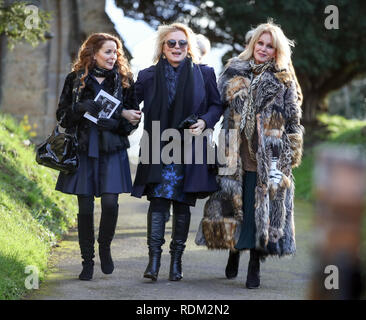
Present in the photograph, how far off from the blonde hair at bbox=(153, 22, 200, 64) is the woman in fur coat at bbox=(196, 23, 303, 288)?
0.38 metres

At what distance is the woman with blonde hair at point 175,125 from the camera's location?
4.81 m

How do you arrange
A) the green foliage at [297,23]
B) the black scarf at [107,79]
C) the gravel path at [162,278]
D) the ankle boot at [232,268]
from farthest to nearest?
the green foliage at [297,23] < the ankle boot at [232,268] < the black scarf at [107,79] < the gravel path at [162,278]

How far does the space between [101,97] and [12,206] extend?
1.93m

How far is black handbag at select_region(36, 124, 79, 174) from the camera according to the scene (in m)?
4.64

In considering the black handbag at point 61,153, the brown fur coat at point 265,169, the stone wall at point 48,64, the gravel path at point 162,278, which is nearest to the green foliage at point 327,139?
A: the gravel path at point 162,278


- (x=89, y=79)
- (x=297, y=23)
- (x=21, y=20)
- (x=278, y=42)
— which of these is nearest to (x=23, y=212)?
(x=89, y=79)

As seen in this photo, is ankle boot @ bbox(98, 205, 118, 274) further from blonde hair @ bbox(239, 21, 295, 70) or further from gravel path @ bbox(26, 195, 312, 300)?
blonde hair @ bbox(239, 21, 295, 70)

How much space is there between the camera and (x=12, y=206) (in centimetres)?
622

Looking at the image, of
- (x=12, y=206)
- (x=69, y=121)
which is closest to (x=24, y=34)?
(x=12, y=206)

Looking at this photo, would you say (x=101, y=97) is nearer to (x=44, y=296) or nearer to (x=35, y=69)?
(x=44, y=296)

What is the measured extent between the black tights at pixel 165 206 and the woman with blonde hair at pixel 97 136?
0.23 m

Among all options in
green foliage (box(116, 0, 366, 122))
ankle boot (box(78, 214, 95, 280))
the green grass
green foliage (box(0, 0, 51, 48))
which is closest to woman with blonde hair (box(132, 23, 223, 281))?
ankle boot (box(78, 214, 95, 280))

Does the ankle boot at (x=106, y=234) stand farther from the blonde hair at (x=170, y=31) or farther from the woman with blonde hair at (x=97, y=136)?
the blonde hair at (x=170, y=31)

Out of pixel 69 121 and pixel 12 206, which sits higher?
pixel 69 121
